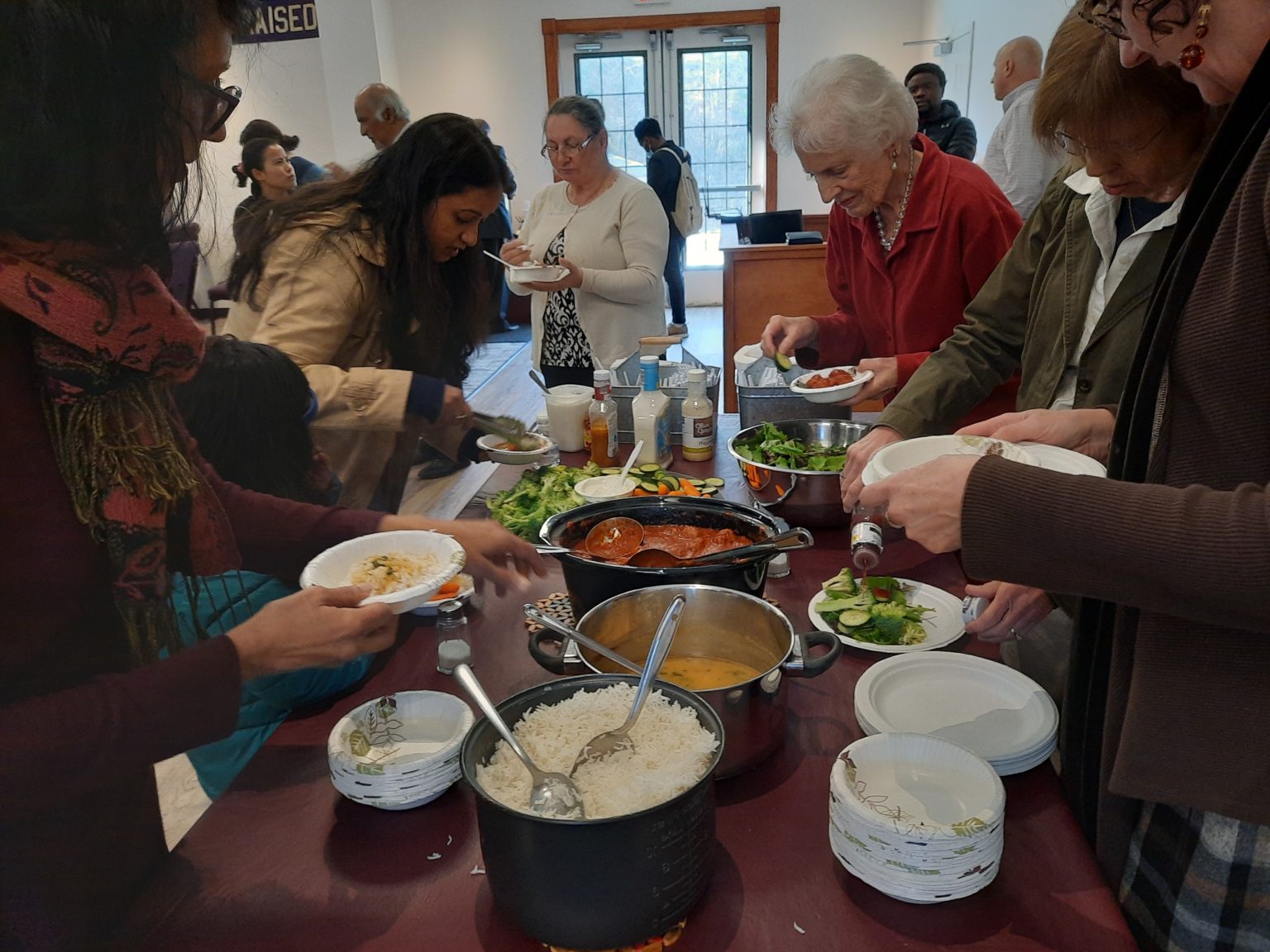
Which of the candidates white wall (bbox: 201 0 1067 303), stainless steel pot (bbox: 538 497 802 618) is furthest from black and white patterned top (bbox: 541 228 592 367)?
white wall (bbox: 201 0 1067 303)

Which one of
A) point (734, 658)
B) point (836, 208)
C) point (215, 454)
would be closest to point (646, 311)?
point (836, 208)

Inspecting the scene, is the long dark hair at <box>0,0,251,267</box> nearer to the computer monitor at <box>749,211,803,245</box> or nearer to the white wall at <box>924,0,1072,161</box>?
the computer monitor at <box>749,211,803,245</box>

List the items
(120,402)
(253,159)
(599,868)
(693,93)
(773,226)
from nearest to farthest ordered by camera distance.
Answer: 1. (599,868)
2. (120,402)
3. (253,159)
4. (773,226)
5. (693,93)

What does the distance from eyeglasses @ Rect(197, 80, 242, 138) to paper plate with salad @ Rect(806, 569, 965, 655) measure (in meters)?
1.04

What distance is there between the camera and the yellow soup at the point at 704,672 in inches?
41.6

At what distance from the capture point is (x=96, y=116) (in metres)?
0.88

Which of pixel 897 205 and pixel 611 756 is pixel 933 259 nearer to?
pixel 897 205

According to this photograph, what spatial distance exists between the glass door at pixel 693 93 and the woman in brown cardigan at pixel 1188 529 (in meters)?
8.32

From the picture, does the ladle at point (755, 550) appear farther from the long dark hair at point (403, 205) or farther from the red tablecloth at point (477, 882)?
the long dark hair at point (403, 205)

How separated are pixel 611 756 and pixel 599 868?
0.15 metres

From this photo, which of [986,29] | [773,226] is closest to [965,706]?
[773,226]

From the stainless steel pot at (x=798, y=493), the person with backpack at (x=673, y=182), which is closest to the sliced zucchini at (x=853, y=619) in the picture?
the stainless steel pot at (x=798, y=493)

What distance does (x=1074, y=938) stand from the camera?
762 millimetres

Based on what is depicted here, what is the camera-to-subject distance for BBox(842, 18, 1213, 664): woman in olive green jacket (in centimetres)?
118
